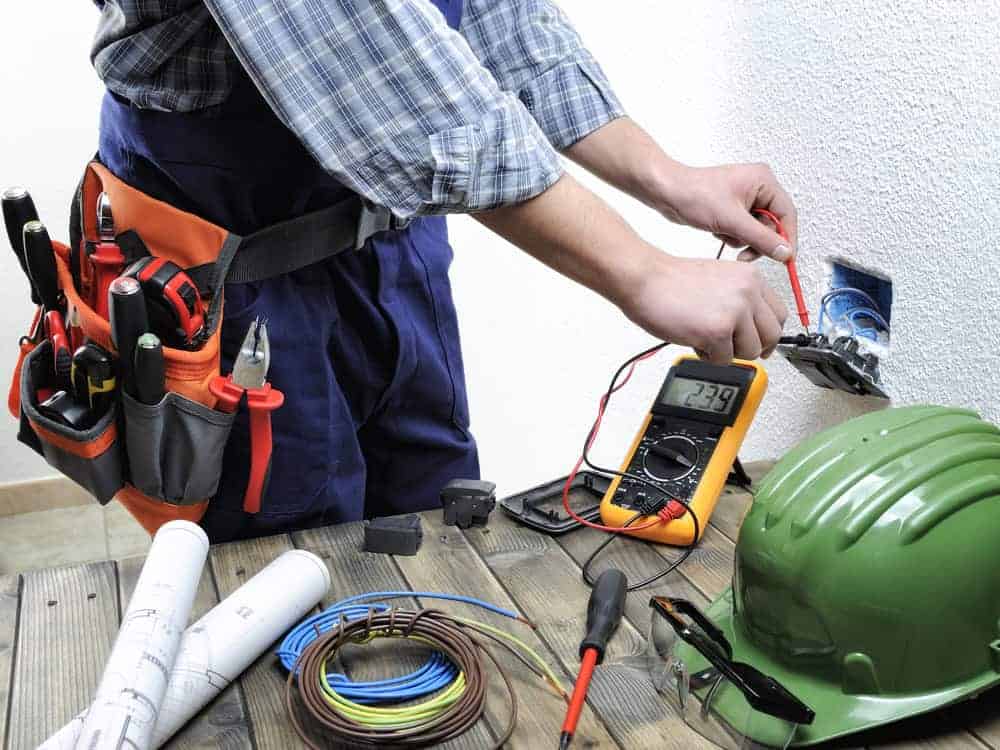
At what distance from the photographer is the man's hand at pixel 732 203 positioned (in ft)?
3.64

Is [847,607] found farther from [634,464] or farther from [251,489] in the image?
[251,489]

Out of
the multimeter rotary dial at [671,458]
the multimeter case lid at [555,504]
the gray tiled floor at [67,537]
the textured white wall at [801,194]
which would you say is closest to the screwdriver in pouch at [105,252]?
the multimeter case lid at [555,504]

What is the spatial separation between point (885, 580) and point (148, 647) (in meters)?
0.54

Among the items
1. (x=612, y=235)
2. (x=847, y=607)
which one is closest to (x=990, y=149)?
(x=612, y=235)

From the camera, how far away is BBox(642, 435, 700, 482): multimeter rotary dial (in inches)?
42.3

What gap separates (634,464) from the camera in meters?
1.10

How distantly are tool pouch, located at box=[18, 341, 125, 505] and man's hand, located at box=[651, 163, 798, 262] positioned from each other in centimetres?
66

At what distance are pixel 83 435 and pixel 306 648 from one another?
0.34 meters

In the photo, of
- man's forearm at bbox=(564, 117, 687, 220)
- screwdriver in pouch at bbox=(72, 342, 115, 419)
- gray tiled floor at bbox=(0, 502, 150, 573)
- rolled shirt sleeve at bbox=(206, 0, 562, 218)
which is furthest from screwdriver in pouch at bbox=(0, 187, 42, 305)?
gray tiled floor at bbox=(0, 502, 150, 573)

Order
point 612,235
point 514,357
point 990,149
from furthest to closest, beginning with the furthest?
point 514,357 → point 990,149 → point 612,235

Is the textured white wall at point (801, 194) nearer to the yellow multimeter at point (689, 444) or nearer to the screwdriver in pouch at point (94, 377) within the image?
the yellow multimeter at point (689, 444)

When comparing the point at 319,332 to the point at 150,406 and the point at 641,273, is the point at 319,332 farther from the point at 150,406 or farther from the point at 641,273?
the point at 641,273

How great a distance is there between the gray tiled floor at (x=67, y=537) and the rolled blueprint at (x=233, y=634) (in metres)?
1.67

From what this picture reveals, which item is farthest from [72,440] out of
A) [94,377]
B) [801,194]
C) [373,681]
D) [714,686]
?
[801,194]
